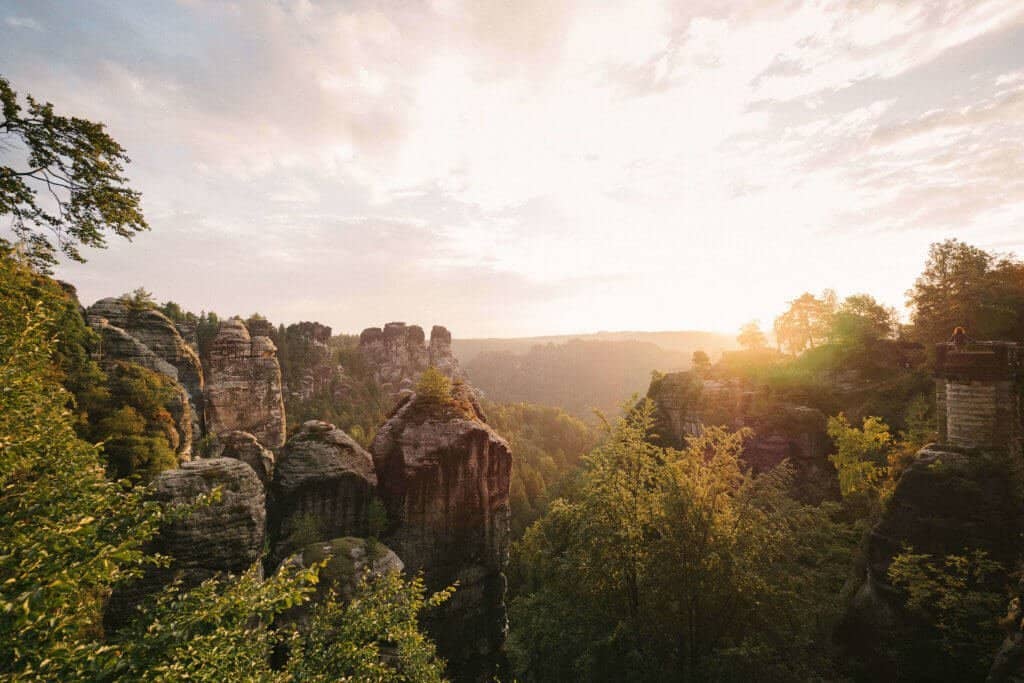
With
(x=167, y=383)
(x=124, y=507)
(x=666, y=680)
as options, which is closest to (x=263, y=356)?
(x=167, y=383)

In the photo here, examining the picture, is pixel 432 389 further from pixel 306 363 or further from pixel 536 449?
pixel 306 363

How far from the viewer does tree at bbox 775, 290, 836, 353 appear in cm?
5204

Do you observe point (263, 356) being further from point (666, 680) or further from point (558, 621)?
point (666, 680)

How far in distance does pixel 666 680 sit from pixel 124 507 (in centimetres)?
1393

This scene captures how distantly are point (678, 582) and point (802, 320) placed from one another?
5607 centimetres

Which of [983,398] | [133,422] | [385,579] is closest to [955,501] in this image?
[983,398]

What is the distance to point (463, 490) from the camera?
26.4m

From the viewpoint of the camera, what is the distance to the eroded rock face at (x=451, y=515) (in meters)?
25.0

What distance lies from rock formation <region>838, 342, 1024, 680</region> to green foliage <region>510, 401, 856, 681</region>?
2954mm

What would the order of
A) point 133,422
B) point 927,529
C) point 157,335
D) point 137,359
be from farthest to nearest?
point 157,335, point 137,359, point 133,422, point 927,529

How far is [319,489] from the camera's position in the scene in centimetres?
2281

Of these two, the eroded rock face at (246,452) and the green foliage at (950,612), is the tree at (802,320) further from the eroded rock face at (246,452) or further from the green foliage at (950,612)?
the eroded rock face at (246,452)

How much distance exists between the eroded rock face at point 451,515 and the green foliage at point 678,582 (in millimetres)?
12111

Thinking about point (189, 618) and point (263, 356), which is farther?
point (263, 356)
